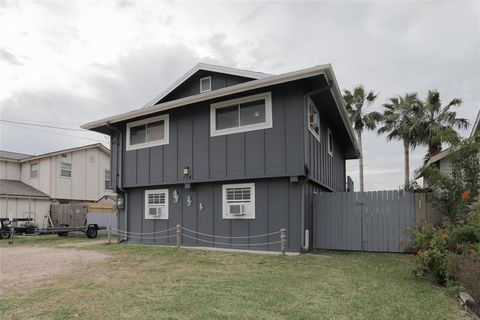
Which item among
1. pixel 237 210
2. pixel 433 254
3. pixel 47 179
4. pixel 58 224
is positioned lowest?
pixel 58 224

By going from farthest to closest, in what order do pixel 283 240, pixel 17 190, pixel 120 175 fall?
pixel 17 190 < pixel 120 175 < pixel 283 240

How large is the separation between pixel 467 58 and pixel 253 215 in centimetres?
898

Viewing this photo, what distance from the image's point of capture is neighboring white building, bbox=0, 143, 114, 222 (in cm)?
2120

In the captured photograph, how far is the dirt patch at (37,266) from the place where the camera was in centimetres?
644

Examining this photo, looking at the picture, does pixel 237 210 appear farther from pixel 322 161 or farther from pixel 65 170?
pixel 65 170

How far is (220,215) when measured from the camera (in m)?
10.8

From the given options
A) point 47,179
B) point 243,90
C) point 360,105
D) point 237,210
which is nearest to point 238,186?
point 237,210

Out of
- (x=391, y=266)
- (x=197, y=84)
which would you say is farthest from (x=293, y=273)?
(x=197, y=84)

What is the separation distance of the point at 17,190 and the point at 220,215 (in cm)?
1668

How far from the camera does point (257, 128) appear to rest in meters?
10.2

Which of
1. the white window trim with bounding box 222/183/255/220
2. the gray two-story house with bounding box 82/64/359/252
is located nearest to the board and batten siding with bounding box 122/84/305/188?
the gray two-story house with bounding box 82/64/359/252

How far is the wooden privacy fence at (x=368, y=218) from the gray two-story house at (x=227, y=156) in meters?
0.62

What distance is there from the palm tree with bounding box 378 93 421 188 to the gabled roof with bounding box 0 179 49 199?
22.8 metres

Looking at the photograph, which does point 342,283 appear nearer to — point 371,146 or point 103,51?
point 103,51
